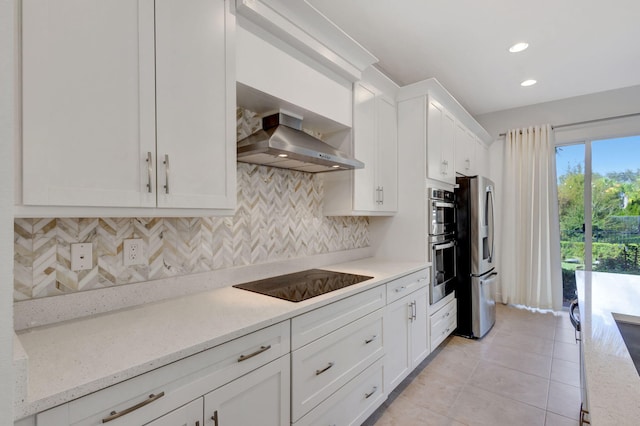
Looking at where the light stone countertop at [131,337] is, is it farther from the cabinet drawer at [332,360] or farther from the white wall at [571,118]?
the white wall at [571,118]

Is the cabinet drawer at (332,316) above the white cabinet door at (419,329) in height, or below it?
above

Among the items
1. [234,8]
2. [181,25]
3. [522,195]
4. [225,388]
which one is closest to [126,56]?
[181,25]

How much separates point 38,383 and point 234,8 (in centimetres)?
159

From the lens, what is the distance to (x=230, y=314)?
50.2 inches

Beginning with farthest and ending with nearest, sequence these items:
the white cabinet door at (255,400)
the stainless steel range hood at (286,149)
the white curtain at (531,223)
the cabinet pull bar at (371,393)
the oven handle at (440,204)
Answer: the white curtain at (531,223)
the oven handle at (440,204)
the cabinet pull bar at (371,393)
the stainless steel range hood at (286,149)
the white cabinet door at (255,400)

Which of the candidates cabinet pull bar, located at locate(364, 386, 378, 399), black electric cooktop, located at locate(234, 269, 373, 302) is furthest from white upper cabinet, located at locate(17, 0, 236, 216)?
cabinet pull bar, located at locate(364, 386, 378, 399)

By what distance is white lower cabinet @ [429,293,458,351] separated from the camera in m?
2.69

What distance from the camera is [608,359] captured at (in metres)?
0.90

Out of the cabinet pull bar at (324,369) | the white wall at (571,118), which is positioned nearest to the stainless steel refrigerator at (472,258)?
the white wall at (571,118)

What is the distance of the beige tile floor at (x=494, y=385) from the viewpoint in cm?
197

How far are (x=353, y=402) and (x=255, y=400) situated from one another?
78 cm

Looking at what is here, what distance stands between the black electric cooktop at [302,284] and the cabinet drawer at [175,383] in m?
0.31

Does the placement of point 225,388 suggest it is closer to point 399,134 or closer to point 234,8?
point 234,8

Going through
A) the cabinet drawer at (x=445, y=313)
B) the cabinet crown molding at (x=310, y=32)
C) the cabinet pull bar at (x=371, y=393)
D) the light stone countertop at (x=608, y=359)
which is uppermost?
the cabinet crown molding at (x=310, y=32)
